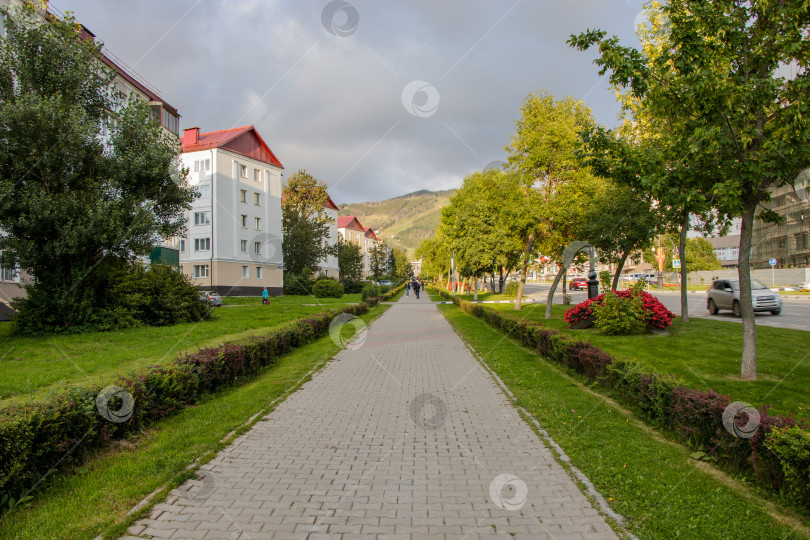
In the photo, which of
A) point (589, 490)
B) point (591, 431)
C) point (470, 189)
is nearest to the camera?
point (589, 490)

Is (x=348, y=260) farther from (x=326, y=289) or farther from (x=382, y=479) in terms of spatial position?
(x=382, y=479)

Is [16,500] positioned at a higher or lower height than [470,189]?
lower

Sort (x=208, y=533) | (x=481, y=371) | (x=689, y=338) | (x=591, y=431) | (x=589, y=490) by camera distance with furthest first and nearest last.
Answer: (x=689, y=338) < (x=481, y=371) < (x=591, y=431) < (x=589, y=490) < (x=208, y=533)

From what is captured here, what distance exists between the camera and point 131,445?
203 inches

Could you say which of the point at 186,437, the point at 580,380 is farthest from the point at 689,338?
the point at 186,437

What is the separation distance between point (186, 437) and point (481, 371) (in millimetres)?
6166

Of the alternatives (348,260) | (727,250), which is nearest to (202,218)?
(348,260)

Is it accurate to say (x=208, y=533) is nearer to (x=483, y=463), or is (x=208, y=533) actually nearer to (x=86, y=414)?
(x=86, y=414)

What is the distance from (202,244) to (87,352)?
3367 cm

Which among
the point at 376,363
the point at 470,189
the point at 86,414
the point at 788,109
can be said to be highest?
the point at 470,189

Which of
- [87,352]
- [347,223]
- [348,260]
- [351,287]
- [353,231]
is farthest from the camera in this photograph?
[353,231]

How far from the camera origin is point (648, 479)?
418 centimetres

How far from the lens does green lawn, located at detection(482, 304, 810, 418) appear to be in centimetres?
639

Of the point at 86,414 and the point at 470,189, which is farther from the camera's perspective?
the point at 470,189
